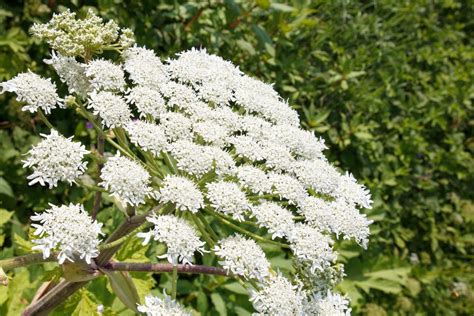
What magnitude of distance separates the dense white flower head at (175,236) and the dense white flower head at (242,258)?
0.42 feet

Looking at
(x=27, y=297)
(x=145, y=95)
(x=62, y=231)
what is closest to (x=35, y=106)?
(x=145, y=95)

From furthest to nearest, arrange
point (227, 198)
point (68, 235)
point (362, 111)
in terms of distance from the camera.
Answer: point (362, 111) → point (227, 198) → point (68, 235)

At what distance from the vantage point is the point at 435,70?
277 inches

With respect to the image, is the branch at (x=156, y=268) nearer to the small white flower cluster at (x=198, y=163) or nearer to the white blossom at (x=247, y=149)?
the small white flower cluster at (x=198, y=163)

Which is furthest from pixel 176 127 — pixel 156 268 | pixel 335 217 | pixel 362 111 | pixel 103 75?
pixel 362 111

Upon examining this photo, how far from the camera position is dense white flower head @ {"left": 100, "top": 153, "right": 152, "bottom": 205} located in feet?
7.65

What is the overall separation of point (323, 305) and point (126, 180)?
1.11 meters

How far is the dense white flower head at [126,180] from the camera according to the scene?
7.65 ft

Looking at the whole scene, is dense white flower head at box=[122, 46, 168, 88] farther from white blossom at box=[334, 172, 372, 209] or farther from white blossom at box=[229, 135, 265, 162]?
white blossom at box=[334, 172, 372, 209]

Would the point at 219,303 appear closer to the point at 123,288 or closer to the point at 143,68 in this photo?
the point at 123,288

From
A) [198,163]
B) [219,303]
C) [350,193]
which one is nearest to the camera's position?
[198,163]

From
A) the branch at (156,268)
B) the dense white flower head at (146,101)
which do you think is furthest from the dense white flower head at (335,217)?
the dense white flower head at (146,101)

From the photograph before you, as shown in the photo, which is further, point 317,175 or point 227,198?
point 317,175

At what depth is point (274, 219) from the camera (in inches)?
101
